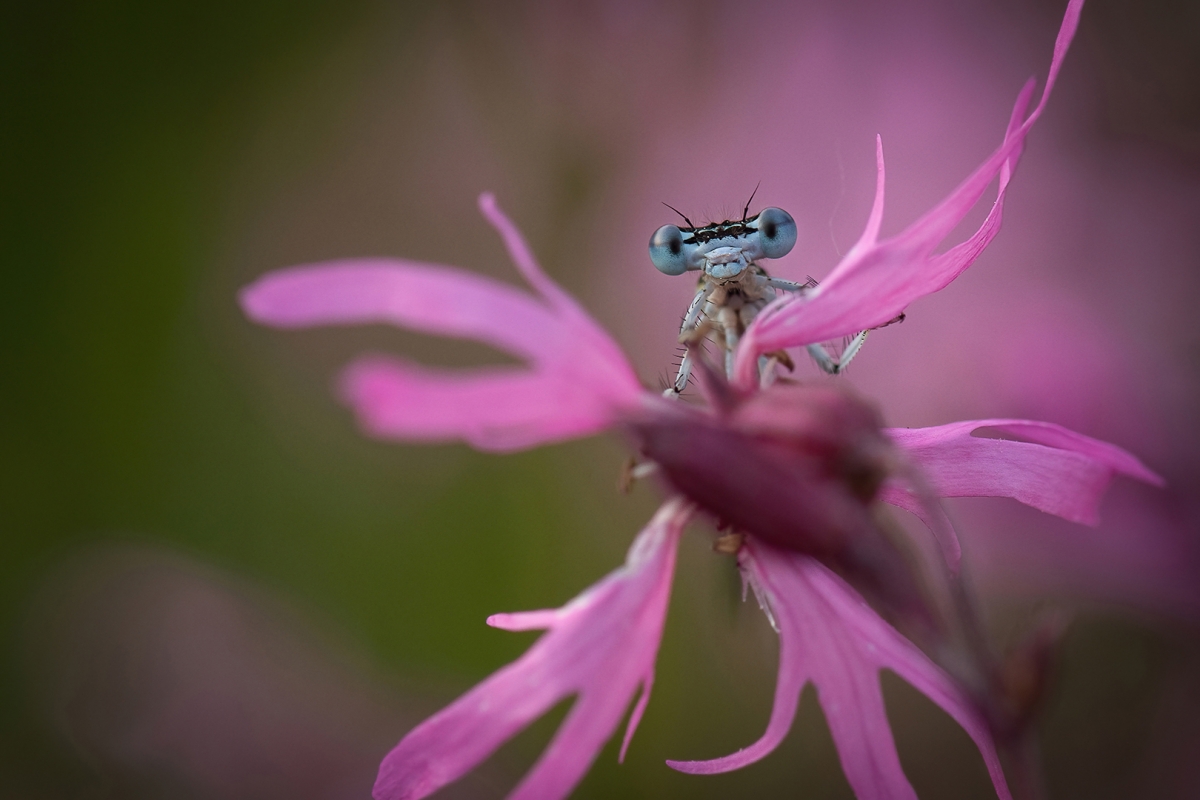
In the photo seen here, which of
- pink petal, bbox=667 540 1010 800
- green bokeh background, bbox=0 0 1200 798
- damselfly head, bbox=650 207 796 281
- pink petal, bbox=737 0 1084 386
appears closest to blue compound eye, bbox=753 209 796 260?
damselfly head, bbox=650 207 796 281

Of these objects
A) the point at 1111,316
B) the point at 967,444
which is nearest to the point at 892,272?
the point at 967,444

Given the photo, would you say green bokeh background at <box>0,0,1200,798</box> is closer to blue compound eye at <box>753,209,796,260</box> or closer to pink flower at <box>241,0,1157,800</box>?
blue compound eye at <box>753,209,796,260</box>

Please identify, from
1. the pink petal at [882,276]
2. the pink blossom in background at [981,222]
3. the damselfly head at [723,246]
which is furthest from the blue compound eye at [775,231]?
the pink petal at [882,276]

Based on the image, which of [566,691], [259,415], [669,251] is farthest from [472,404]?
[259,415]

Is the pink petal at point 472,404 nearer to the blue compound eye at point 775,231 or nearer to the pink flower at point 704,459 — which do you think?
the pink flower at point 704,459

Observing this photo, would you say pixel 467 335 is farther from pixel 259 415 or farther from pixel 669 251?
pixel 259 415

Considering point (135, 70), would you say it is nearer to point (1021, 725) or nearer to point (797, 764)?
point (797, 764)

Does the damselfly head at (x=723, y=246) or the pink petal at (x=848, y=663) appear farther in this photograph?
the damselfly head at (x=723, y=246)
